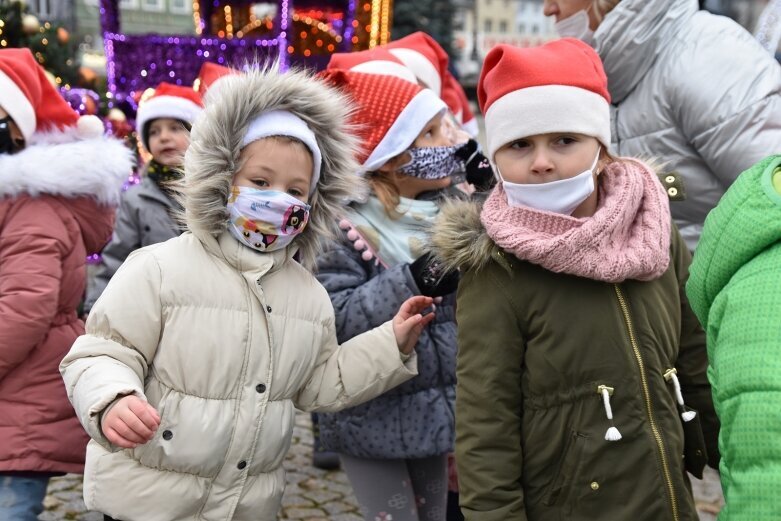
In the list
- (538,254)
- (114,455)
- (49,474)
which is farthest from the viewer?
(49,474)

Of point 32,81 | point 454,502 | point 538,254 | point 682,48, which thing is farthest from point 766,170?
point 32,81

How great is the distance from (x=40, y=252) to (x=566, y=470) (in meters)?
1.84

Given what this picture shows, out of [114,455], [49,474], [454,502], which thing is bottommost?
[454,502]

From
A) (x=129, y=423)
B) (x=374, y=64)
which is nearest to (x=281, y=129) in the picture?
(x=129, y=423)

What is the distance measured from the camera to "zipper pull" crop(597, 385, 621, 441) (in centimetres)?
204

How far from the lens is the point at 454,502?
Answer: 130 inches

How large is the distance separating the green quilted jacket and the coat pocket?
0.59 metres

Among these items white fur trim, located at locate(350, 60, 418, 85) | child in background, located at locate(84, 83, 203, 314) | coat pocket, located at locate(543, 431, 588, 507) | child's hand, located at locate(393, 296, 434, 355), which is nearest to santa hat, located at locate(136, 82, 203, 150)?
child in background, located at locate(84, 83, 203, 314)

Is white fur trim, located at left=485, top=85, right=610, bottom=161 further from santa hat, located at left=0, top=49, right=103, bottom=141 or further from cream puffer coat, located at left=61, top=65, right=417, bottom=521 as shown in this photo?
santa hat, located at left=0, top=49, right=103, bottom=141

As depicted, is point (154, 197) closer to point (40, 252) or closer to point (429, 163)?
point (40, 252)

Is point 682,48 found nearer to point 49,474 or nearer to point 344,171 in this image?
point 344,171

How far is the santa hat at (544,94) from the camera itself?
2189mm

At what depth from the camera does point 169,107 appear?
4.38m

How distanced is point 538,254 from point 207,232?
934 mm
